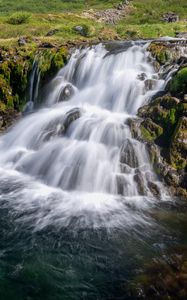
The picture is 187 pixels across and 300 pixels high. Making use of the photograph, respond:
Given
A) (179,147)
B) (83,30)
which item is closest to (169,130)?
(179,147)

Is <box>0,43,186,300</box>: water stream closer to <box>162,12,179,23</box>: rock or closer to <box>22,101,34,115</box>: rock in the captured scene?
<box>22,101,34,115</box>: rock

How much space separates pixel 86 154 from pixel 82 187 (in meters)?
1.86

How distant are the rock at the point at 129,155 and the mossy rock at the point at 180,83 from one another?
3.90 metres

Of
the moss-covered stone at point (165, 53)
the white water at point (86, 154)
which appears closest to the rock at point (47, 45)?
the white water at point (86, 154)

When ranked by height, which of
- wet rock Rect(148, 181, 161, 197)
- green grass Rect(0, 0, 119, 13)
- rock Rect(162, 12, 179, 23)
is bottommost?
wet rock Rect(148, 181, 161, 197)

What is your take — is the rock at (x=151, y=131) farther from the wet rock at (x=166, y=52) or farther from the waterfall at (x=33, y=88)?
the waterfall at (x=33, y=88)

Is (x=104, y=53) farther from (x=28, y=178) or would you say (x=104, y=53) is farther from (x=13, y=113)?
(x=28, y=178)

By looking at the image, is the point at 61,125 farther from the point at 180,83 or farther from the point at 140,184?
the point at 180,83

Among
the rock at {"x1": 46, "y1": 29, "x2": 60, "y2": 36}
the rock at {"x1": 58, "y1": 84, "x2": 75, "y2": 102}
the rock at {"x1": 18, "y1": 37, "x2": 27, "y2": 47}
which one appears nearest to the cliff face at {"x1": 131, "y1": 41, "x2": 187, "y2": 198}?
the rock at {"x1": 58, "y1": 84, "x2": 75, "y2": 102}

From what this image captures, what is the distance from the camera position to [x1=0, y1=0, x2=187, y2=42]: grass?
39.5 meters

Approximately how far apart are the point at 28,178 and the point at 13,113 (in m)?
9.47

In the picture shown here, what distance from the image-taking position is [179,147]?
59.6ft

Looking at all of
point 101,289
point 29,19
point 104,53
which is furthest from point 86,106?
point 29,19

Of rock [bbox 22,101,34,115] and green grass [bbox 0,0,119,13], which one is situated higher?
green grass [bbox 0,0,119,13]
